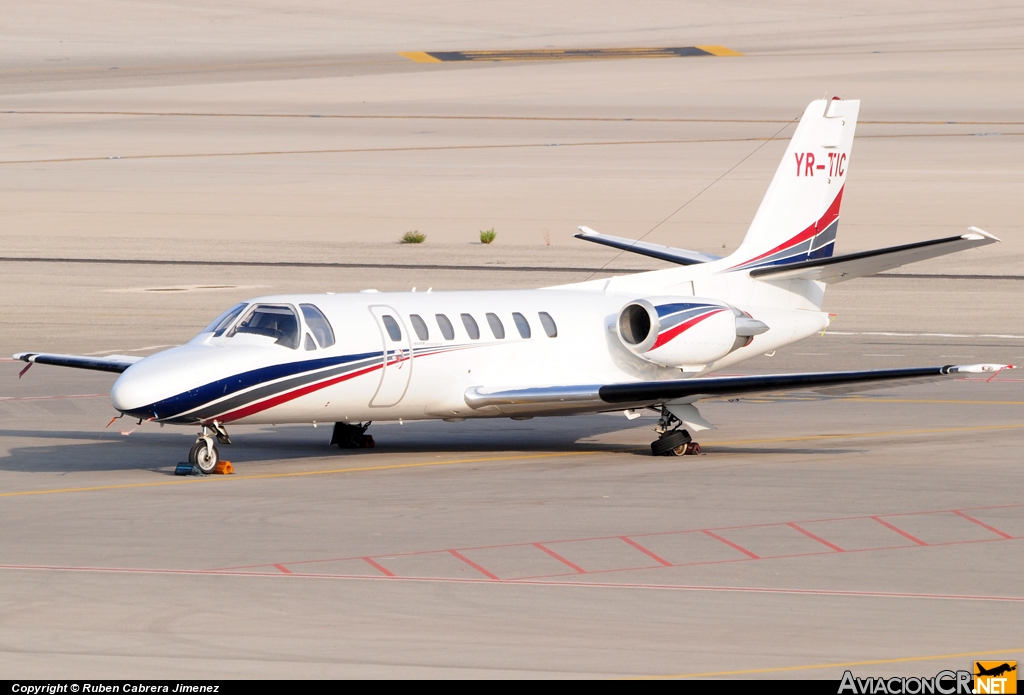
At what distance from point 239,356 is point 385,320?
2557 mm

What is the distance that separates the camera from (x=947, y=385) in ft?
100

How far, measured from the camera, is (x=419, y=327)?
2231 cm

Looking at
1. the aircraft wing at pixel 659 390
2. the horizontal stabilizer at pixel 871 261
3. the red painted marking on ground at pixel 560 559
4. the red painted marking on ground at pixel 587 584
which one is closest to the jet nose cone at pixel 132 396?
the red painted marking on ground at pixel 587 584

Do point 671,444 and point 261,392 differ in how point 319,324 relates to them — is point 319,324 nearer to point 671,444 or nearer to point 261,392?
point 261,392

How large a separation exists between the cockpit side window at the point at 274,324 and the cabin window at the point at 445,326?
2381mm

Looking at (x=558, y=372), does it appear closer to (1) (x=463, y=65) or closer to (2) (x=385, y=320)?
(2) (x=385, y=320)

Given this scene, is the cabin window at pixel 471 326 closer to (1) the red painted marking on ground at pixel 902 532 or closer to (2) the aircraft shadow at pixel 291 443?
(2) the aircraft shadow at pixel 291 443

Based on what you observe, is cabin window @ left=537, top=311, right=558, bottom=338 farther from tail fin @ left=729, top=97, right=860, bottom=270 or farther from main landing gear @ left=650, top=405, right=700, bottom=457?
tail fin @ left=729, top=97, right=860, bottom=270

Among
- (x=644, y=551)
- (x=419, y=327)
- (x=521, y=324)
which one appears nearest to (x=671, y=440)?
(x=521, y=324)

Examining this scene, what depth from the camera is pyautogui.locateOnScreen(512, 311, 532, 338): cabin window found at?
23.2m

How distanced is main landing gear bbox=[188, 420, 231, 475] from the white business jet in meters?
0.02

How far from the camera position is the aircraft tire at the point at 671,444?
22750 millimetres

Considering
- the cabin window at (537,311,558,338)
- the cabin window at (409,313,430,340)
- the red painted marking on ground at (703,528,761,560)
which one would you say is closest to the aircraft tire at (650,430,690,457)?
the cabin window at (537,311,558,338)

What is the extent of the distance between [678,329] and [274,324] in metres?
6.44
